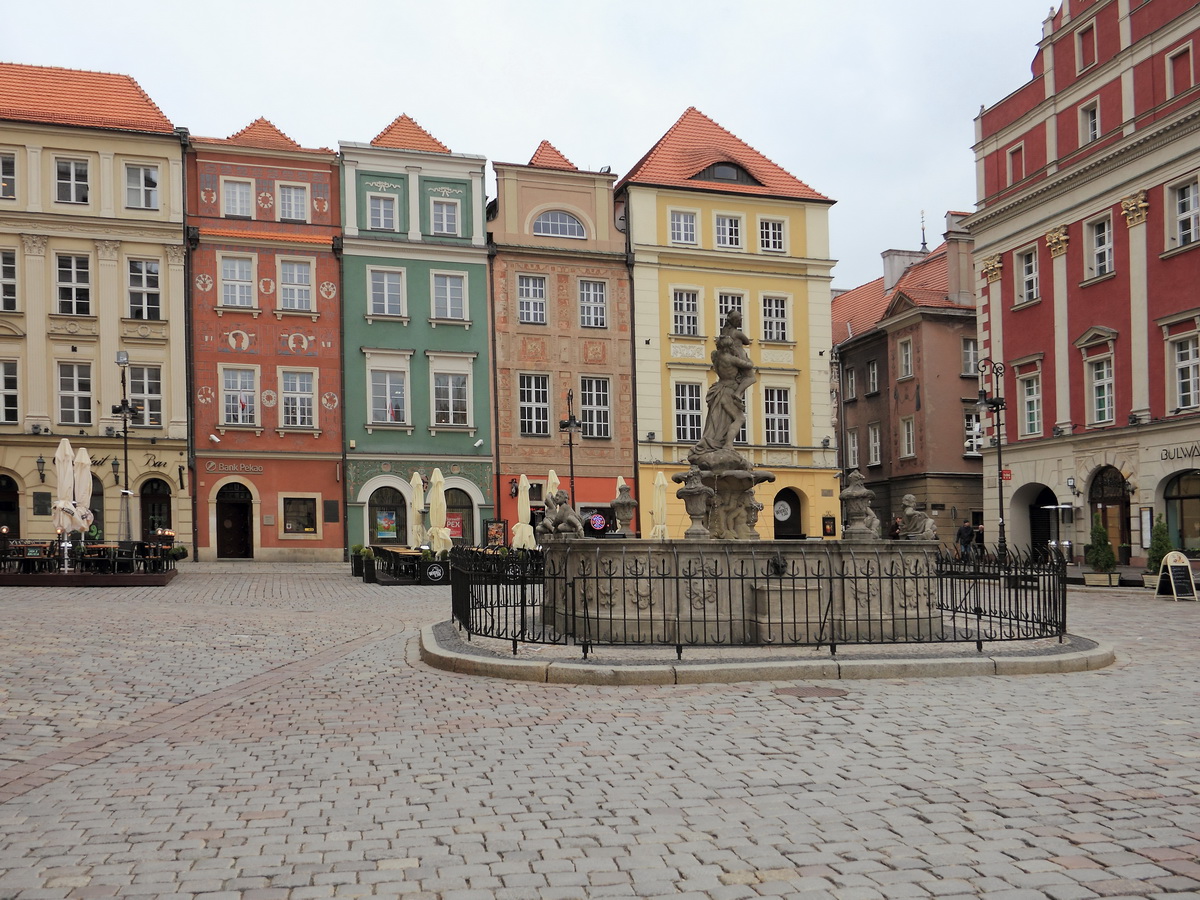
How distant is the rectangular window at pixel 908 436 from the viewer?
1863 inches

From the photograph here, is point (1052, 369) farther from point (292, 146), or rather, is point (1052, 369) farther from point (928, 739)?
point (928, 739)

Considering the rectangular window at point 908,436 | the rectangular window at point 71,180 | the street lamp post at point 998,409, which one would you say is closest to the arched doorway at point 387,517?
the rectangular window at point 71,180

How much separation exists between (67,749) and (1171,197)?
32.2 m

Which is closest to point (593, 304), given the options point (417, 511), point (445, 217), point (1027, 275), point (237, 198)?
point (445, 217)

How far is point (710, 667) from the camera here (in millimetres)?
10398

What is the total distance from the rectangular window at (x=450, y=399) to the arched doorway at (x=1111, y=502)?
20.8 metres

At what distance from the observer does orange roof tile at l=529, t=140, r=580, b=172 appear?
4216 centimetres

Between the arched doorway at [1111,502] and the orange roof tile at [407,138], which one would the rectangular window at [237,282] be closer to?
the orange roof tile at [407,138]

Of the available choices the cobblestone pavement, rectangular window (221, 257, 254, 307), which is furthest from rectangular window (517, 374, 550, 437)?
the cobblestone pavement

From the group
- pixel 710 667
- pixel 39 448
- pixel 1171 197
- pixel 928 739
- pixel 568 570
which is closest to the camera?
pixel 928 739

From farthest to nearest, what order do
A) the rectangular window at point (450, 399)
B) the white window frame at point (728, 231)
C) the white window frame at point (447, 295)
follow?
the white window frame at point (728, 231) < the white window frame at point (447, 295) < the rectangular window at point (450, 399)

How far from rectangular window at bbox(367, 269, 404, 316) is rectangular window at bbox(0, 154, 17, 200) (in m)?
11.4

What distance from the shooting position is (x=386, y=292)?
3906cm

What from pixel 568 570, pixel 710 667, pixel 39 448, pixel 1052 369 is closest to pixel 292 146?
pixel 39 448
